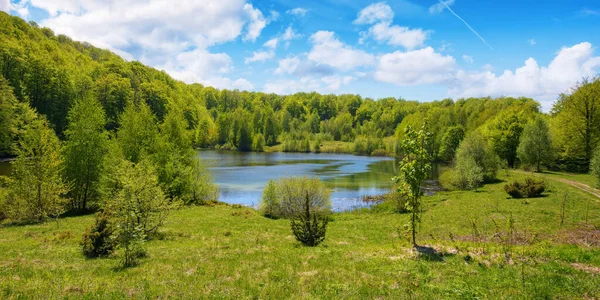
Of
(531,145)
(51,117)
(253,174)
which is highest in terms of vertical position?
(51,117)

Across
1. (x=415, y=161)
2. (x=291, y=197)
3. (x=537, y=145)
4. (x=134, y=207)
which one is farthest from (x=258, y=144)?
(x=415, y=161)

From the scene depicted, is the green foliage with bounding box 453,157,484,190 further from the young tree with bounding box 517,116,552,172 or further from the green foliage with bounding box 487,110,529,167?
the green foliage with bounding box 487,110,529,167

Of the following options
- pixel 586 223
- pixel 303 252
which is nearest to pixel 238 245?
pixel 303 252

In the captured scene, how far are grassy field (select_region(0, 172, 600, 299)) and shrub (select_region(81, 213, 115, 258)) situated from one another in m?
0.56

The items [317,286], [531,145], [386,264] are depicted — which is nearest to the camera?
[317,286]

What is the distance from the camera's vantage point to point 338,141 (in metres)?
178

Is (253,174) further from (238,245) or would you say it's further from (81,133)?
(238,245)

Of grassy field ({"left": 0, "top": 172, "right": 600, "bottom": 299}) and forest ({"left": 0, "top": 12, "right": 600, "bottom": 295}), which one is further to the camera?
forest ({"left": 0, "top": 12, "right": 600, "bottom": 295})

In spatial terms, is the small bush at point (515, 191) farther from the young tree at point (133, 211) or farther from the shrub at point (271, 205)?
the young tree at point (133, 211)

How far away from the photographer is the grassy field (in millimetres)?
9781

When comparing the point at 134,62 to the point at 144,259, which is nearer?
the point at 144,259

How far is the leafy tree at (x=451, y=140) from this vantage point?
9258 centimetres

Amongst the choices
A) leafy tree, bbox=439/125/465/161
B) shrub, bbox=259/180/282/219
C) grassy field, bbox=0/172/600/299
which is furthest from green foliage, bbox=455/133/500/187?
leafy tree, bbox=439/125/465/161

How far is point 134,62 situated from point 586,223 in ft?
593
